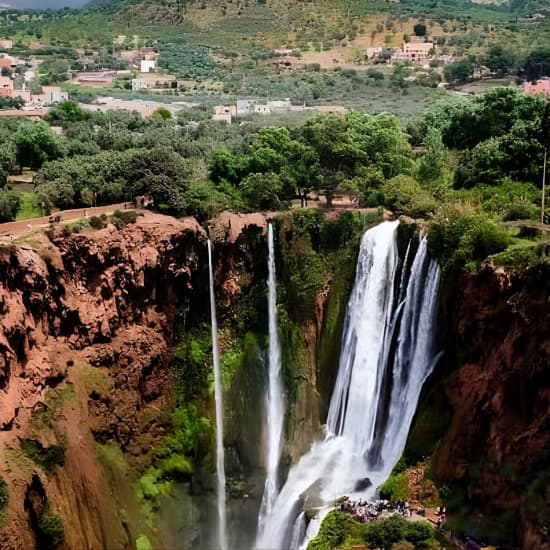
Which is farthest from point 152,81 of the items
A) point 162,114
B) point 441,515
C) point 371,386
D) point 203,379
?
point 441,515

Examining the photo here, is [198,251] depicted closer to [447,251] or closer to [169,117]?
[447,251]

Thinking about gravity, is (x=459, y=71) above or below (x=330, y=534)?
above

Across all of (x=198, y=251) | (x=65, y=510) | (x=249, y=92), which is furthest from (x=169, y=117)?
(x=65, y=510)

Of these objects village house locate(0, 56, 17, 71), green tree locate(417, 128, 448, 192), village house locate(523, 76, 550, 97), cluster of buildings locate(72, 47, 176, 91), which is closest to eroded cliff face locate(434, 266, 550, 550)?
green tree locate(417, 128, 448, 192)

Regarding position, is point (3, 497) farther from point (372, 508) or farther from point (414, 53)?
point (414, 53)

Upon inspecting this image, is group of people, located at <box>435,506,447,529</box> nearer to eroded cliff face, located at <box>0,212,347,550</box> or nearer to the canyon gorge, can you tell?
the canyon gorge

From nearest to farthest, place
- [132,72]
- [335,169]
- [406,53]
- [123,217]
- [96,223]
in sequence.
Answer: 1. [96,223]
2. [123,217]
3. [335,169]
4. [406,53]
5. [132,72]

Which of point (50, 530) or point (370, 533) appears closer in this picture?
point (370, 533)
